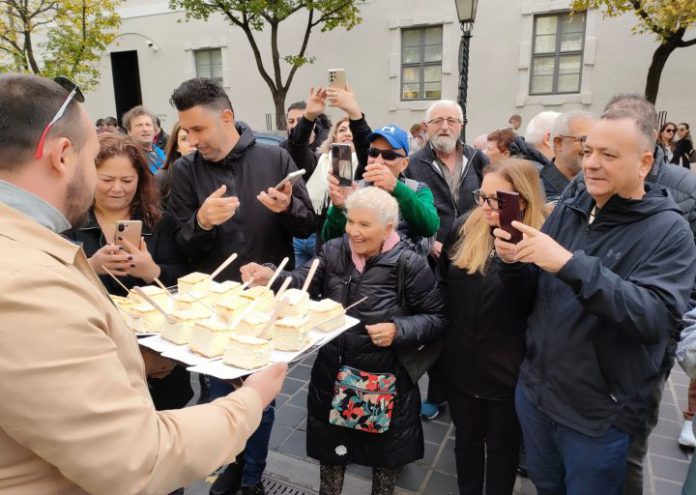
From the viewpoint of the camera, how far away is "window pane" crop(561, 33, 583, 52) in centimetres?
1404

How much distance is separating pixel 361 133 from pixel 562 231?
1.87 meters

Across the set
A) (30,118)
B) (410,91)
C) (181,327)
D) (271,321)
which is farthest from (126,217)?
(410,91)

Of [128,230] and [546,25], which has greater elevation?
[546,25]

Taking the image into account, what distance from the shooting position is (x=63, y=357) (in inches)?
40.7

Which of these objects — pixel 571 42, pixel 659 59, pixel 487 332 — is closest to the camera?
pixel 487 332

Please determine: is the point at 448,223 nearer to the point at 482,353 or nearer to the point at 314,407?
the point at 482,353

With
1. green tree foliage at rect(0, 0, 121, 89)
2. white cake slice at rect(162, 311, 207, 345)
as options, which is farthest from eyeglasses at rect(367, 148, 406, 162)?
green tree foliage at rect(0, 0, 121, 89)

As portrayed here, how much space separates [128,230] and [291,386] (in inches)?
98.5

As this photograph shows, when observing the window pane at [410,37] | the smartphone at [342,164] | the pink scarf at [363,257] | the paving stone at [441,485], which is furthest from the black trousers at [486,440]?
Answer: the window pane at [410,37]

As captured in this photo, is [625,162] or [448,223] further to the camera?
[448,223]

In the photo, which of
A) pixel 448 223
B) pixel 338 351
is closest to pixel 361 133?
pixel 448 223

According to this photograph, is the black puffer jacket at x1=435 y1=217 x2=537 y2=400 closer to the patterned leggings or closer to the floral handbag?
the floral handbag

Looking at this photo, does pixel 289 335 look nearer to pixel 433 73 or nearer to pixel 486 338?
pixel 486 338

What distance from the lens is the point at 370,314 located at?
2.73 meters
